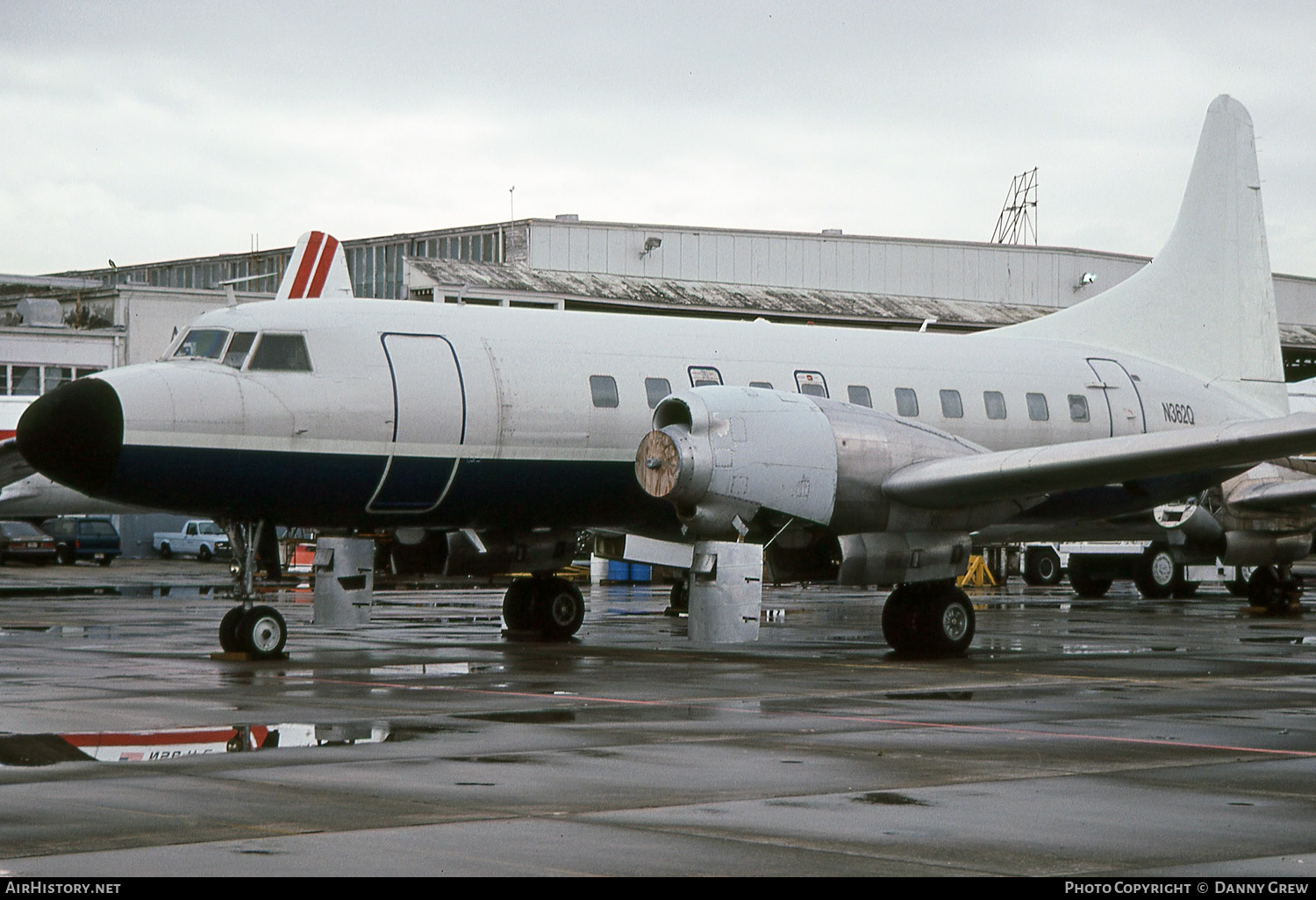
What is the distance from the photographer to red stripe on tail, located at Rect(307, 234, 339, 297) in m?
32.7

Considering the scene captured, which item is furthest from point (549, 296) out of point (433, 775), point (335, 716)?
point (433, 775)

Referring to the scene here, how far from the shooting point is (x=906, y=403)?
838 inches

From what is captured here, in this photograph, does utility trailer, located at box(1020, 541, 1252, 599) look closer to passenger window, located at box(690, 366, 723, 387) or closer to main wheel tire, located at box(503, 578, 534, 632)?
passenger window, located at box(690, 366, 723, 387)

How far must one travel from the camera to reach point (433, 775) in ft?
29.8

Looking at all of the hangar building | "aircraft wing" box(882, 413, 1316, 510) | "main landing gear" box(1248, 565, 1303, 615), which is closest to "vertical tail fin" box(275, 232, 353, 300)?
the hangar building

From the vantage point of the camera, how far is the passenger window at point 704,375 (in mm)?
19969

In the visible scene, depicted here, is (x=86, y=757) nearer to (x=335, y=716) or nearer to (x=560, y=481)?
(x=335, y=716)

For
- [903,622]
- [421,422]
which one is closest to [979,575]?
[903,622]

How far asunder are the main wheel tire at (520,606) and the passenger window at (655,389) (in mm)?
3442

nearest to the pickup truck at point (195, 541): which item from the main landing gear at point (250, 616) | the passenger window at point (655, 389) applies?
the passenger window at point (655, 389)

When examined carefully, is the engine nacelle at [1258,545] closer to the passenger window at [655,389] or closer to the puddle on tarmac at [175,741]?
the passenger window at [655,389]

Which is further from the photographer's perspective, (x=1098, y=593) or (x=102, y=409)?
(x=1098, y=593)

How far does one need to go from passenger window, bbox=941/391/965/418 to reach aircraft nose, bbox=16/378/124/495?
426 inches
